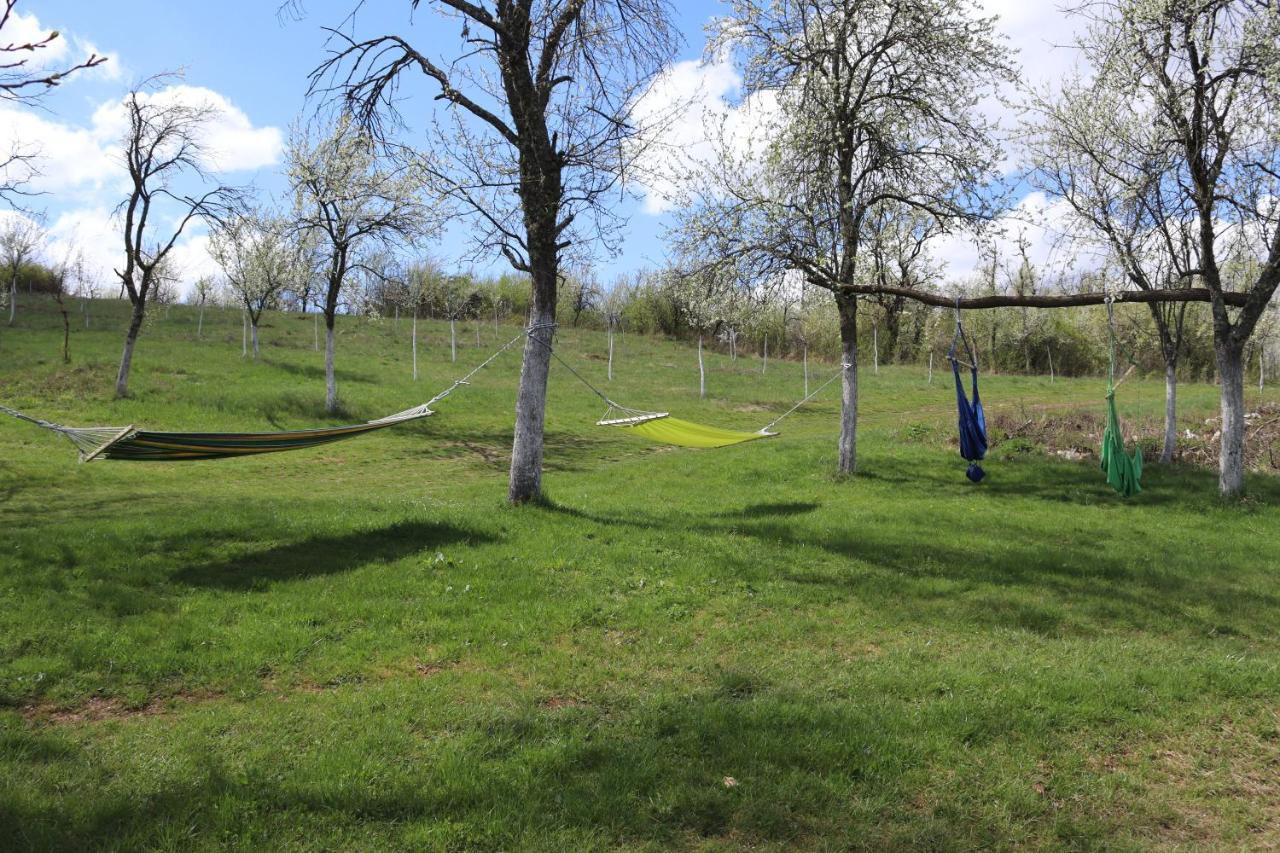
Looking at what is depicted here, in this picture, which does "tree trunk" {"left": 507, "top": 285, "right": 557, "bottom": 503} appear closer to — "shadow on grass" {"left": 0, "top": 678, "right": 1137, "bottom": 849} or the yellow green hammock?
the yellow green hammock

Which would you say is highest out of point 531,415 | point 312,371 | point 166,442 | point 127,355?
point 127,355

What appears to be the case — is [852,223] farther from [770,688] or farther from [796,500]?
[770,688]

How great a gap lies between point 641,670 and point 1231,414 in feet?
35.8

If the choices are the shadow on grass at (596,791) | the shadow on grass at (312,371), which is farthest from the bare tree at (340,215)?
the shadow on grass at (596,791)

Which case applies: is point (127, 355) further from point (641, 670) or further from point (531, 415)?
point (641, 670)

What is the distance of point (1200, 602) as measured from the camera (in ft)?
24.3

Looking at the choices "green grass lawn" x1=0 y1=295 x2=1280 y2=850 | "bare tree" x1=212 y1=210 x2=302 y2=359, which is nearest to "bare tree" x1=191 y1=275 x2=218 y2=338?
"bare tree" x1=212 y1=210 x2=302 y2=359

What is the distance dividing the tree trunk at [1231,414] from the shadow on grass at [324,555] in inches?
429

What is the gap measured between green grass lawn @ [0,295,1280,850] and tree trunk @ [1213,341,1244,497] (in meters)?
0.78

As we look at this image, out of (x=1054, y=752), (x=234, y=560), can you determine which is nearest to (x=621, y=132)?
(x=234, y=560)

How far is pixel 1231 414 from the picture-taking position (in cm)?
1166

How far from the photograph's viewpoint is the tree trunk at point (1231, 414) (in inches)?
453

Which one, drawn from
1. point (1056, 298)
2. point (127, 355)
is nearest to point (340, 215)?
point (127, 355)

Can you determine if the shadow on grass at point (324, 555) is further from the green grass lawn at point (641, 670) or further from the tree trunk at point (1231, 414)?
the tree trunk at point (1231, 414)
